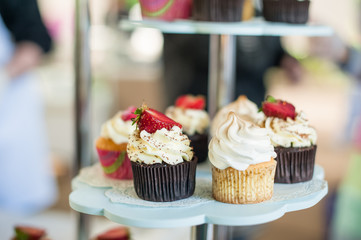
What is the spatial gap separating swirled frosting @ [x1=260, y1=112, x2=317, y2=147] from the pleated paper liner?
16cm

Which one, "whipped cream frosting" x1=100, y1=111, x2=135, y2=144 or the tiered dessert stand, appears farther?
"whipped cream frosting" x1=100, y1=111, x2=135, y2=144

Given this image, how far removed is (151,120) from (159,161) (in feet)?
0.33

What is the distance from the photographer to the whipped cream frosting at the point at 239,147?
117cm

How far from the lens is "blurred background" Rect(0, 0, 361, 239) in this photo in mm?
4891

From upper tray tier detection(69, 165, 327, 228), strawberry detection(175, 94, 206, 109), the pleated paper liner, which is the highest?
strawberry detection(175, 94, 206, 109)

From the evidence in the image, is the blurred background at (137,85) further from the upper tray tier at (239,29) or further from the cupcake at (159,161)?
the cupcake at (159,161)

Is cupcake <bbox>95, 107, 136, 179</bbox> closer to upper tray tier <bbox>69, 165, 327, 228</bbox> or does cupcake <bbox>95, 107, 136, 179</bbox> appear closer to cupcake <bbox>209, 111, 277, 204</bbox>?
upper tray tier <bbox>69, 165, 327, 228</bbox>

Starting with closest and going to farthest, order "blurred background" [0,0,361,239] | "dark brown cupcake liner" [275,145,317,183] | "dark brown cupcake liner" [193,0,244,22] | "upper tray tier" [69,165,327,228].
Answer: "upper tray tier" [69,165,327,228], "dark brown cupcake liner" [275,145,317,183], "dark brown cupcake liner" [193,0,244,22], "blurred background" [0,0,361,239]

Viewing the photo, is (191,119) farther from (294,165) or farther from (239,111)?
(294,165)

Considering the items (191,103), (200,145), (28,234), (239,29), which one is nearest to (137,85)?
(191,103)

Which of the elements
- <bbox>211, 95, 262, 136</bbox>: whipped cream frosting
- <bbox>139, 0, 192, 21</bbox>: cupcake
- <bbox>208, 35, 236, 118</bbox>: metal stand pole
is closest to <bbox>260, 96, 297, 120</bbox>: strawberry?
<bbox>211, 95, 262, 136</bbox>: whipped cream frosting

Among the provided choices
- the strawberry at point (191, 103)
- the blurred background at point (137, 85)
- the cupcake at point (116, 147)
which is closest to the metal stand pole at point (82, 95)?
the cupcake at point (116, 147)

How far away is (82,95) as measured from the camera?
153 centimetres

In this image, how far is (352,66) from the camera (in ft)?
9.99
